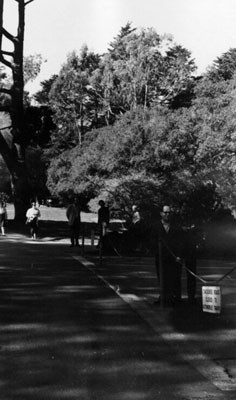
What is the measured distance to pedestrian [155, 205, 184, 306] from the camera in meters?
9.98

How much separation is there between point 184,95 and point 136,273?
4457 cm

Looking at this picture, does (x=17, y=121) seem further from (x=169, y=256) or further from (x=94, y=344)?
(x=94, y=344)

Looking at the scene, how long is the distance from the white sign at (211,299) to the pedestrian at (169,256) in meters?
1.02

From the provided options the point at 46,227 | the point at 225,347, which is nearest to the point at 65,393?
the point at 225,347

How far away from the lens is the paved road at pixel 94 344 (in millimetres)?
5719

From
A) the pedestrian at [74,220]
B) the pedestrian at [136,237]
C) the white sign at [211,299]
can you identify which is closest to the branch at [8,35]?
the pedestrian at [74,220]

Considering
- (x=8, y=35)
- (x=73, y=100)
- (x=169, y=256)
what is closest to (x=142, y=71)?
(x=73, y=100)

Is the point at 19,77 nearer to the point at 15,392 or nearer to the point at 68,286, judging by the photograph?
the point at 68,286

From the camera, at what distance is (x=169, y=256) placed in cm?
1016

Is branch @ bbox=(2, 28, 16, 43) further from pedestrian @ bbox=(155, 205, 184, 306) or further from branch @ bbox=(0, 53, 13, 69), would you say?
pedestrian @ bbox=(155, 205, 184, 306)

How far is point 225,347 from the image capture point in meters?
7.45

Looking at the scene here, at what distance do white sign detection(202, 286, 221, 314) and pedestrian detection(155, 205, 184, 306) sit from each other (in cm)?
102

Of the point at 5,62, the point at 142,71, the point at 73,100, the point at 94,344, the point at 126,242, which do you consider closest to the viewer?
the point at 94,344

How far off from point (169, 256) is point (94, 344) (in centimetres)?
301
